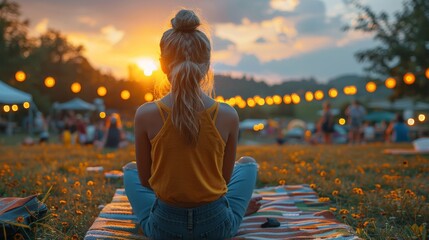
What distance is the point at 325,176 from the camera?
17.5ft

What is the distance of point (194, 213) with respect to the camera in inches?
99.3

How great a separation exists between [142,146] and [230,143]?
1.70 ft

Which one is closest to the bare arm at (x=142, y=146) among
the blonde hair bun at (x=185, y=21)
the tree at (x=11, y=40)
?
the blonde hair bun at (x=185, y=21)

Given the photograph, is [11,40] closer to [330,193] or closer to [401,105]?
[401,105]

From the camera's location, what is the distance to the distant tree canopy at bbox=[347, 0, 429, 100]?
12.3 m

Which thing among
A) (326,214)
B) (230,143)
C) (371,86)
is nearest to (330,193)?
(326,214)

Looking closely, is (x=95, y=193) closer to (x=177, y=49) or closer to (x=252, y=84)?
(x=177, y=49)

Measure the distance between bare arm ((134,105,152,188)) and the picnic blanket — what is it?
0.43 m

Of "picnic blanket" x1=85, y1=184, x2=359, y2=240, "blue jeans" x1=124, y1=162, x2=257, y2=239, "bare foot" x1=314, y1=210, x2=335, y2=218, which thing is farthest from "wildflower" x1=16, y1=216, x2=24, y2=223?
"bare foot" x1=314, y1=210, x2=335, y2=218

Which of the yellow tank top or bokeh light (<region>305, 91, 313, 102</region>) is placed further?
bokeh light (<region>305, 91, 313, 102</region>)

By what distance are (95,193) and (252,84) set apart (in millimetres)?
11817

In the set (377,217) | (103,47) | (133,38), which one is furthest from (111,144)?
(377,217)

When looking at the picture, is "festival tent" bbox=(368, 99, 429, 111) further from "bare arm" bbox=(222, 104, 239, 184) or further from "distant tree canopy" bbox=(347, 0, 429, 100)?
"bare arm" bbox=(222, 104, 239, 184)

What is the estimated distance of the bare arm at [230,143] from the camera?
2539mm
